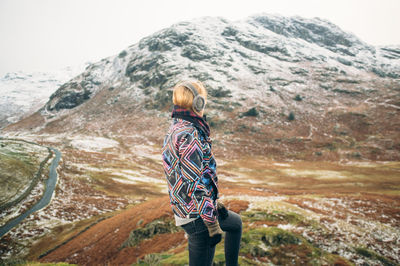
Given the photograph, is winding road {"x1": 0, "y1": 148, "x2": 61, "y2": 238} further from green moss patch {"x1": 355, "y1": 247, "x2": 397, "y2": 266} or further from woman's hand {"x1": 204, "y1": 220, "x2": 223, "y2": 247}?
green moss patch {"x1": 355, "y1": 247, "x2": 397, "y2": 266}

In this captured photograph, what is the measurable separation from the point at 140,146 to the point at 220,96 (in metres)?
53.5

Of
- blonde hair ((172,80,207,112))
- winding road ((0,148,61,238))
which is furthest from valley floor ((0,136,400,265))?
blonde hair ((172,80,207,112))

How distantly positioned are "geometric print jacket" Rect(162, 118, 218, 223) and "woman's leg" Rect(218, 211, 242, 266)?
Result: 105 centimetres

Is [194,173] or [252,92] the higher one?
[194,173]

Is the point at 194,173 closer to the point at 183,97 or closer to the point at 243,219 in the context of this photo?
the point at 183,97

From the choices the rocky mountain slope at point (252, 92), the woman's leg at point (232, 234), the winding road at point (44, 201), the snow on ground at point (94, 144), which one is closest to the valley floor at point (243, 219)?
the winding road at point (44, 201)

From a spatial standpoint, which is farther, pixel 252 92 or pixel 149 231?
pixel 252 92

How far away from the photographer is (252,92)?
400 ft

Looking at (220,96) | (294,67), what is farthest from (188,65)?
(294,67)

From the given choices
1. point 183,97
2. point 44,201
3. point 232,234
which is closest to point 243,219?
point 232,234

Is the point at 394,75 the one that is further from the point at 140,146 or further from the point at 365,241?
the point at 365,241

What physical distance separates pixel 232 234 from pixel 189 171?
2.24 m

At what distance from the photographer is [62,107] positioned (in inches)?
6407

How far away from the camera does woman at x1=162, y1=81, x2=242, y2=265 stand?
394 centimetres
